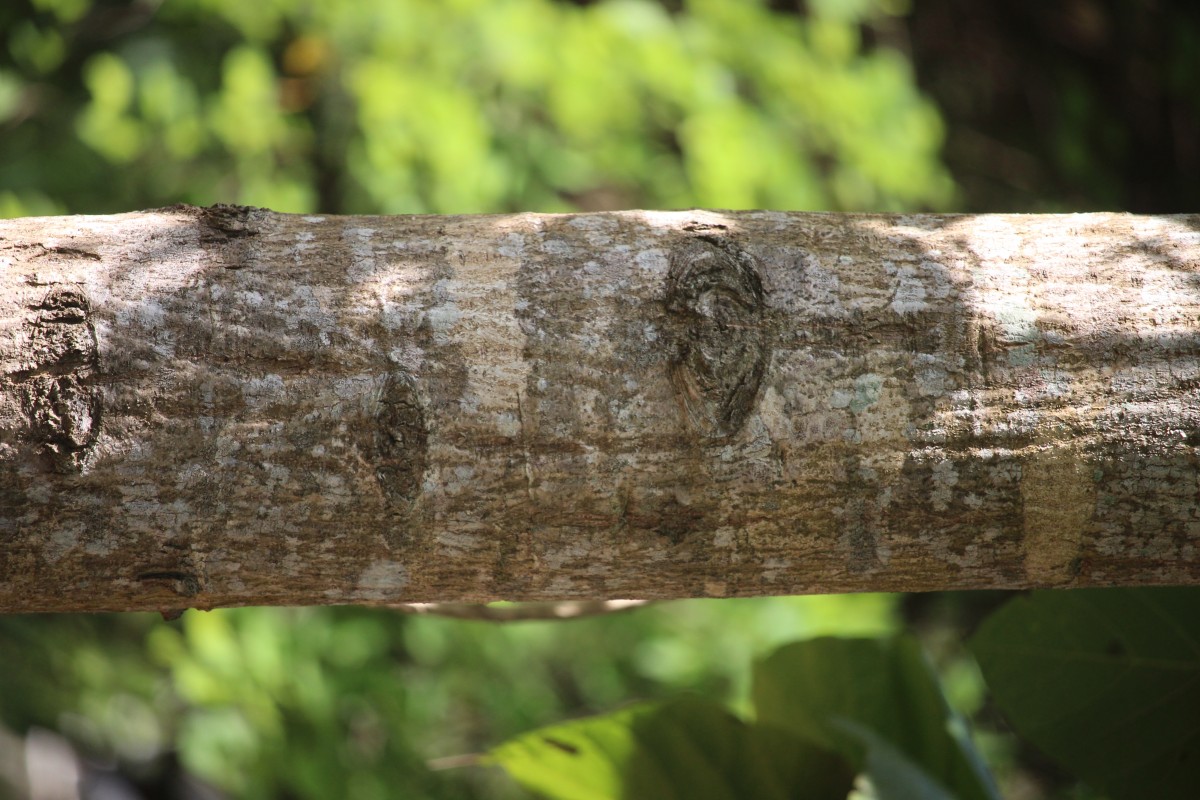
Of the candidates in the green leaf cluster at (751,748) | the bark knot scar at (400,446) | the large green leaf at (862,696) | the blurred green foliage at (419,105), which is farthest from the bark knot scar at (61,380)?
the blurred green foliage at (419,105)

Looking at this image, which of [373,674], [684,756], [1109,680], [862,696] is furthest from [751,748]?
[373,674]

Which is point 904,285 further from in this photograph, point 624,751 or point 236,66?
point 236,66

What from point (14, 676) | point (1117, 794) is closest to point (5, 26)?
point (14, 676)

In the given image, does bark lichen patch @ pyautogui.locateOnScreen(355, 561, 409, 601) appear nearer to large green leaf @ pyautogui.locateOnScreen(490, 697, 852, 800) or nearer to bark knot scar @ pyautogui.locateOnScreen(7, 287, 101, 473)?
bark knot scar @ pyautogui.locateOnScreen(7, 287, 101, 473)

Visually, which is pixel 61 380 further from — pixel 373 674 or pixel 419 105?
pixel 373 674

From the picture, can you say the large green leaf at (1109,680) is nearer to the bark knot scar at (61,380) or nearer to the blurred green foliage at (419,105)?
the bark knot scar at (61,380)
